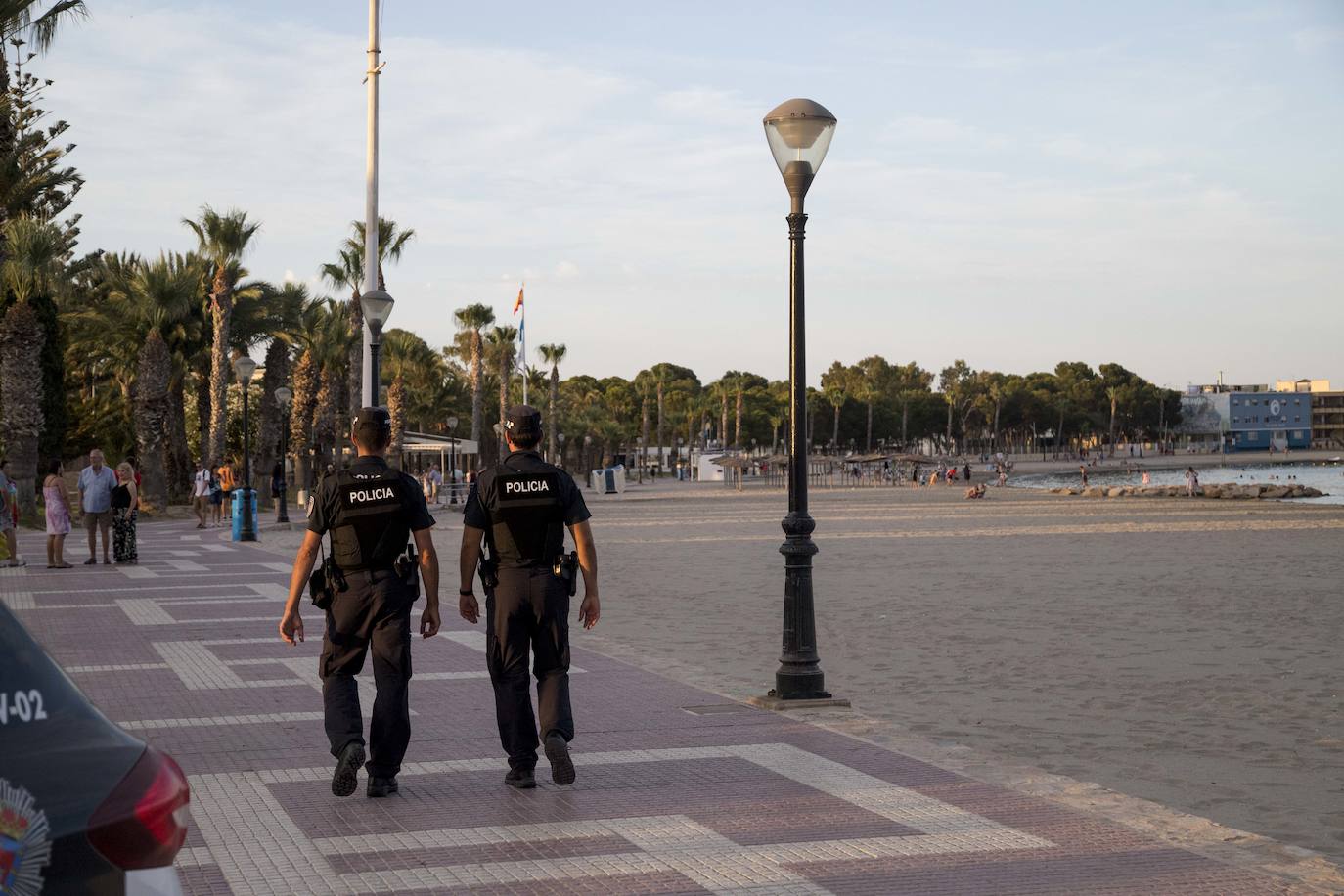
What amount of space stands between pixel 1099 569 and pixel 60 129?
64.3ft

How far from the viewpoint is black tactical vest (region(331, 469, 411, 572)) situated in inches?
268

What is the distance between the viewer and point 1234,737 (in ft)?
28.7

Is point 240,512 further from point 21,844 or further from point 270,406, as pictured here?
point 21,844

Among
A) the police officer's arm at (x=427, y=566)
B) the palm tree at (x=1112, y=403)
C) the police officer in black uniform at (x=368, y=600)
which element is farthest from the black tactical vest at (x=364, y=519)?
the palm tree at (x=1112, y=403)

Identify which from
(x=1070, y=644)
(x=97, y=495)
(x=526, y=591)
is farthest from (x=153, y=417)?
(x=526, y=591)

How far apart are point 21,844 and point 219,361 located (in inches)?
1719

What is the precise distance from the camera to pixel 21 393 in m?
35.2

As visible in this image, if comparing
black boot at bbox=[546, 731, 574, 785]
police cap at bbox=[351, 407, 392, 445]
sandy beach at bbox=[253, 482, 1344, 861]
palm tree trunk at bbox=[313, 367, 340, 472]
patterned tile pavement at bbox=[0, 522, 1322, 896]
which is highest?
palm tree trunk at bbox=[313, 367, 340, 472]

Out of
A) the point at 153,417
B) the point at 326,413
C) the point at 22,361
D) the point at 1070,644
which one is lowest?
the point at 1070,644

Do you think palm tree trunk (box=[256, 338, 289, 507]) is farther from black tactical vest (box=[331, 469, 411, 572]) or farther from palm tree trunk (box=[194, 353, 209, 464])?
black tactical vest (box=[331, 469, 411, 572])

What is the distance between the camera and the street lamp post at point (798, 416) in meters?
9.62

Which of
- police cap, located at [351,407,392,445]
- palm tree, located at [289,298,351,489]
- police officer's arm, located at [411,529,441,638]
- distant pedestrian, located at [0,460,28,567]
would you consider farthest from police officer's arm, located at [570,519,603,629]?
palm tree, located at [289,298,351,489]

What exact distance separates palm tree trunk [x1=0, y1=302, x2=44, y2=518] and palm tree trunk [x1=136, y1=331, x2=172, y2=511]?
6.58 meters

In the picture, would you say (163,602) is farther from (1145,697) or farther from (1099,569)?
(1099,569)
